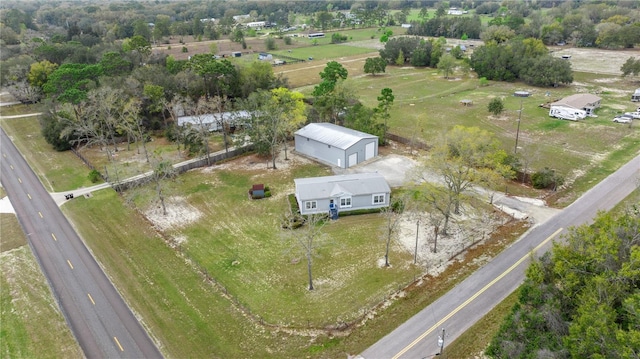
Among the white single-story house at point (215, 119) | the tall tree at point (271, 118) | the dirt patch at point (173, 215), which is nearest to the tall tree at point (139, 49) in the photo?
the white single-story house at point (215, 119)

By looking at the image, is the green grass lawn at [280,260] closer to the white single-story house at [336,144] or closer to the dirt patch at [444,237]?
the dirt patch at [444,237]

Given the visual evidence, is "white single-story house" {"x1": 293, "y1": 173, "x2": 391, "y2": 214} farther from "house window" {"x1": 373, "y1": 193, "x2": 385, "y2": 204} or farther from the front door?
the front door

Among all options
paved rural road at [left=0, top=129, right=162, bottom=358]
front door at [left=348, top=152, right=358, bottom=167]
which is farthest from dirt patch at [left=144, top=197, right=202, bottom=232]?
front door at [left=348, top=152, right=358, bottom=167]

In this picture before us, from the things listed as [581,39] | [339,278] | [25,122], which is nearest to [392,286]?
[339,278]

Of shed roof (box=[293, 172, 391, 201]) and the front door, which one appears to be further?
the front door

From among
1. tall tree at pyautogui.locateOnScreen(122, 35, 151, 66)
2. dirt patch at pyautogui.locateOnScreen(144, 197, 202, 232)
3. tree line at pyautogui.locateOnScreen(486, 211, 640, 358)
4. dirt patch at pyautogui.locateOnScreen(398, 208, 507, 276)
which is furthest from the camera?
tall tree at pyautogui.locateOnScreen(122, 35, 151, 66)

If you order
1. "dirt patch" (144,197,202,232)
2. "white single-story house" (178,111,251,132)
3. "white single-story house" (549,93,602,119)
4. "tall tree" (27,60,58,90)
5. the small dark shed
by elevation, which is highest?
"tall tree" (27,60,58,90)
